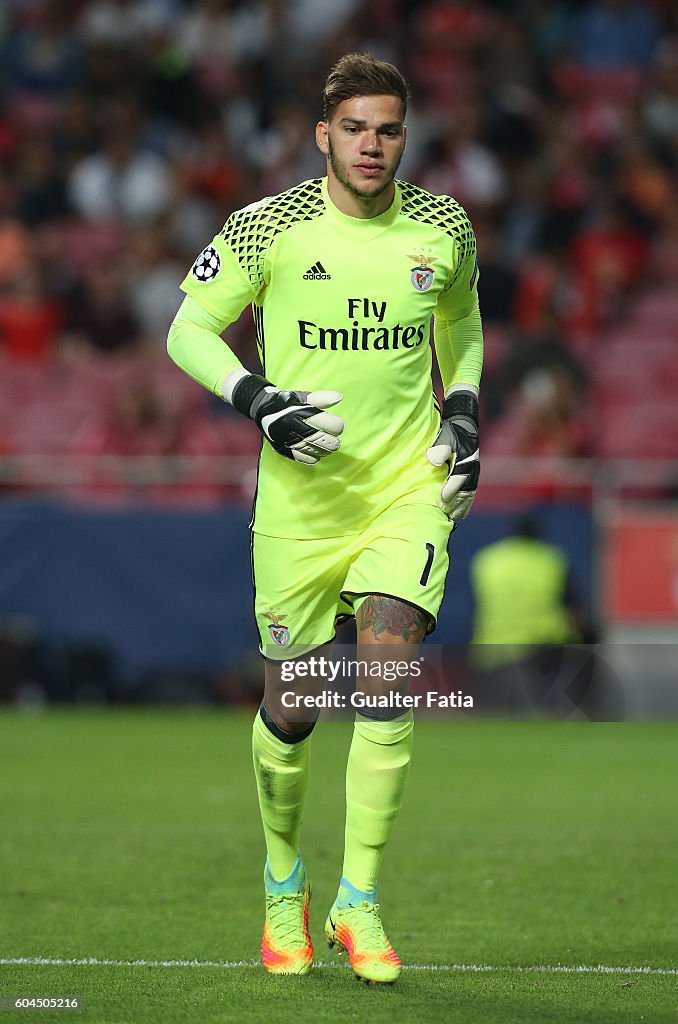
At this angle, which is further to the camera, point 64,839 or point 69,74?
point 69,74

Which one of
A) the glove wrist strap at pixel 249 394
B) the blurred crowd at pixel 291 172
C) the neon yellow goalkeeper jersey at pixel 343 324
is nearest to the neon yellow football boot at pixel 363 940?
the neon yellow goalkeeper jersey at pixel 343 324

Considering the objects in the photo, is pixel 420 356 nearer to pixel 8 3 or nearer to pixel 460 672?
pixel 460 672

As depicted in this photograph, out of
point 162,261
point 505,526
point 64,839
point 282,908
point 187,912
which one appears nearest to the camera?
point 282,908

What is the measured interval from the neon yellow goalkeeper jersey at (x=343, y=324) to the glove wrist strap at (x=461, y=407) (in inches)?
4.7

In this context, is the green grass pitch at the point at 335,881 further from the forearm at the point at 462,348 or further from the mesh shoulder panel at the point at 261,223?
the mesh shoulder panel at the point at 261,223

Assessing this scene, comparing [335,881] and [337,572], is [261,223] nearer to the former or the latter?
[337,572]

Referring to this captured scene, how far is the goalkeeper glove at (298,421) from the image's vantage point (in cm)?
510

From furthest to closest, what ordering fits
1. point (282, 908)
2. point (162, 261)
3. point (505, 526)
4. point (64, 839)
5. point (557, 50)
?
1. point (557, 50)
2. point (162, 261)
3. point (505, 526)
4. point (64, 839)
5. point (282, 908)

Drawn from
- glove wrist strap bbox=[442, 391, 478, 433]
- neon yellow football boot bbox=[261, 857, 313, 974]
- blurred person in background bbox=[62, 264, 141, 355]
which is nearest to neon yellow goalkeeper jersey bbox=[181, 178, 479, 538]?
glove wrist strap bbox=[442, 391, 478, 433]

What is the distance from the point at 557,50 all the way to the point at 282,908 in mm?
15239

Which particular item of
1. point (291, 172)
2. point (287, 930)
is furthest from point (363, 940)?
point (291, 172)

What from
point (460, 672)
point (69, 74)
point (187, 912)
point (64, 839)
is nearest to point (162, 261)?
point (69, 74)

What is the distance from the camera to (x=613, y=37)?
1927cm

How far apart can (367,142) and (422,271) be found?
42 centimetres
